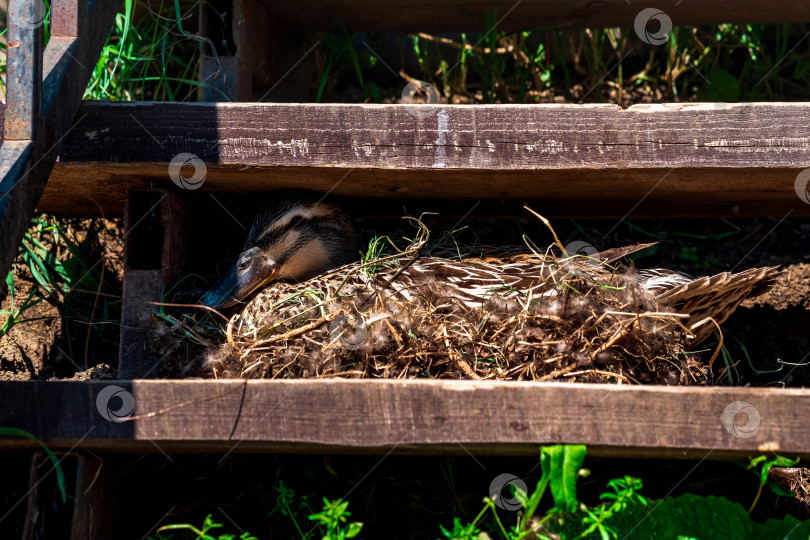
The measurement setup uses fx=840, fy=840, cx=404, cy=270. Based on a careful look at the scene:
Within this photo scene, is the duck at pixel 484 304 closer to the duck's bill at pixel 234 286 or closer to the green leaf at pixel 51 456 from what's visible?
the duck's bill at pixel 234 286

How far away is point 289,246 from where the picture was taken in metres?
3.04

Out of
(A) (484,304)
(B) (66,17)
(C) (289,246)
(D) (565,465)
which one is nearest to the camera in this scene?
(D) (565,465)

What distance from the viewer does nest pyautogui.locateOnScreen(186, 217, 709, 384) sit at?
7.64ft

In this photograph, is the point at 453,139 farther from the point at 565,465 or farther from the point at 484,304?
the point at 565,465

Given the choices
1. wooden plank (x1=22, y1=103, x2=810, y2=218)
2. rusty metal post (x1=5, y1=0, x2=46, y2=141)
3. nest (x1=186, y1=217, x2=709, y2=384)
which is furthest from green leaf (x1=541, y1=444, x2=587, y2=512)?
rusty metal post (x1=5, y1=0, x2=46, y2=141)

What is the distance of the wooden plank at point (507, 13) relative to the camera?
330 cm

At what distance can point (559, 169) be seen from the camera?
244 cm

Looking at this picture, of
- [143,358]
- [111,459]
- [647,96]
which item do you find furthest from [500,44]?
[111,459]

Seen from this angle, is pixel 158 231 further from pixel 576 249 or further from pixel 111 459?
pixel 576 249

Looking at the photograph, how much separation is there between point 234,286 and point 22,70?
0.95 m

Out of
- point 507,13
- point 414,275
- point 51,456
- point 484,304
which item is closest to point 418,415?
point 484,304

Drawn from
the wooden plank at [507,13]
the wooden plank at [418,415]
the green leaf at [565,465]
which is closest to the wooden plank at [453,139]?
the wooden plank at [418,415]

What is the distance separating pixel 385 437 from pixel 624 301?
872 millimetres

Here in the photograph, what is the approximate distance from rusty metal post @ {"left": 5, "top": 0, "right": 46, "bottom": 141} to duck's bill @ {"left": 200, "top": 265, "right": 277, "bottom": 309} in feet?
2.57
